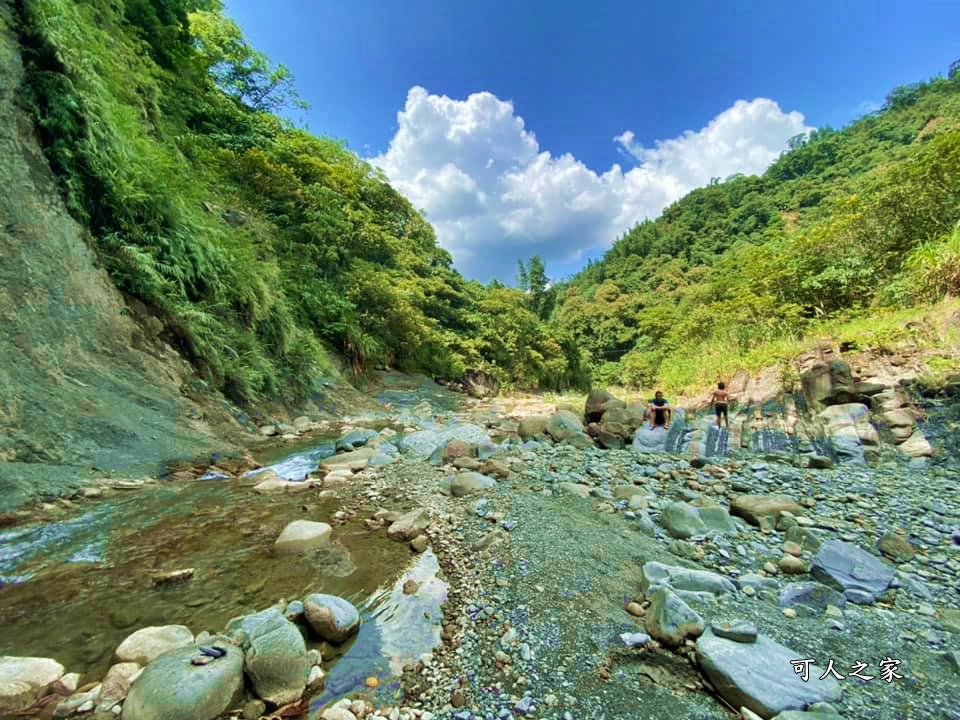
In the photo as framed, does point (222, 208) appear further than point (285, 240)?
No

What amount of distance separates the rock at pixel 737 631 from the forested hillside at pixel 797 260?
1031 cm

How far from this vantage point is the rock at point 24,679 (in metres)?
1.90

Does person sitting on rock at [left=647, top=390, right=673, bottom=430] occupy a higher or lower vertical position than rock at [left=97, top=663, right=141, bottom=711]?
higher

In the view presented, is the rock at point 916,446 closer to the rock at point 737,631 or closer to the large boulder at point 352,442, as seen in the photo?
the rock at point 737,631

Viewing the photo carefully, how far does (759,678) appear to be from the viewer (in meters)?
2.09

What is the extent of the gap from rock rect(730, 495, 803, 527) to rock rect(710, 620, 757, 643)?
2.35m

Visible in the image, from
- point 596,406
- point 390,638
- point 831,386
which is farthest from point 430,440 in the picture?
point 831,386

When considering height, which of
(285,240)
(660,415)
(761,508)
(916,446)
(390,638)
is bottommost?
(390,638)

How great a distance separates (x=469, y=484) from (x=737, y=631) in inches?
147

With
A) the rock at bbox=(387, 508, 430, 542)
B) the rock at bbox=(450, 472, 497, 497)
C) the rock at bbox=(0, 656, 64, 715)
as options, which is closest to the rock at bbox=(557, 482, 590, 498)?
the rock at bbox=(450, 472, 497, 497)

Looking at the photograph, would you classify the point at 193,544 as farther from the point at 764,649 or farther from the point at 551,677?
the point at 764,649

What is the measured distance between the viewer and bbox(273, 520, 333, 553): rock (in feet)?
12.8

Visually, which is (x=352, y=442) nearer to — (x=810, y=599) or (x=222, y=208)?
(x=810, y=599)

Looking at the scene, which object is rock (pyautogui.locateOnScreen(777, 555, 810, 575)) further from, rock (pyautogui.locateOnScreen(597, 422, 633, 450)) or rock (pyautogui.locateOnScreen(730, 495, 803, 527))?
rock (pyautogui.locateOnScreen(597, 422, 633, 450))
